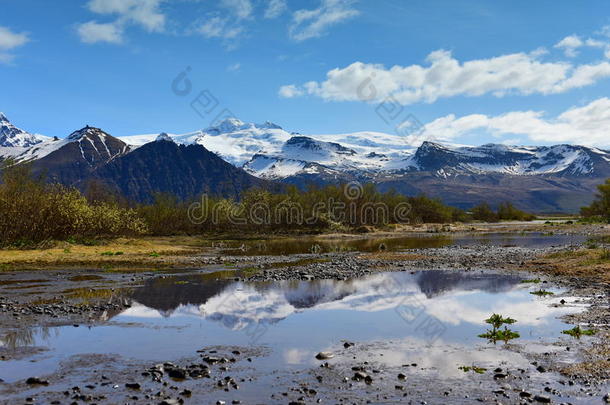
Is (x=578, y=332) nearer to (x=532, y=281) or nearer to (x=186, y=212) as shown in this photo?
(x=532, y=281)

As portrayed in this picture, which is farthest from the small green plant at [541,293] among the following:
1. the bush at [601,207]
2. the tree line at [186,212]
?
the bush at [601,207]

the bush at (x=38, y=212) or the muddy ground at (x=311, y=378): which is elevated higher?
the bush at (x=38, y=212)

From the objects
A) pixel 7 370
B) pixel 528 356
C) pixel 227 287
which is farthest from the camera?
pixel 227 287

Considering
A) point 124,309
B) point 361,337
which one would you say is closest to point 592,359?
point 361,337

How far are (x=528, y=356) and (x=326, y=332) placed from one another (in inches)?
307

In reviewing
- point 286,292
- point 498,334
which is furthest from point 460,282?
point 498,334

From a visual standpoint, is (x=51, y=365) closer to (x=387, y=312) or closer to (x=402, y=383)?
(x=402, y=383)

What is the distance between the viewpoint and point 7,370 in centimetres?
1514

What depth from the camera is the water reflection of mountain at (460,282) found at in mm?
31467

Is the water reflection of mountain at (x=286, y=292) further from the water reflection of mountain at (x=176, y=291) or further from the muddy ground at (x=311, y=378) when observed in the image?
the muddy ground at (x=311, y=378)

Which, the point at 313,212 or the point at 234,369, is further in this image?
the point at 313,212

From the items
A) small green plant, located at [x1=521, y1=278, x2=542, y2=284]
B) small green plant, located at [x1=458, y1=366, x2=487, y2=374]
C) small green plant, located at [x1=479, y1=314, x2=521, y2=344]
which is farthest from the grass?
small green plant, located at [x1=458, y1=366, x2=487, y2=374]

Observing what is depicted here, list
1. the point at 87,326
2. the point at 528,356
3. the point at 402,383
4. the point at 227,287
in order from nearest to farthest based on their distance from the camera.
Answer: the point at 402,383, the point at 528,356, the point at 87,326, the point at 227,287

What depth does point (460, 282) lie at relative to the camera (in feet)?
114
